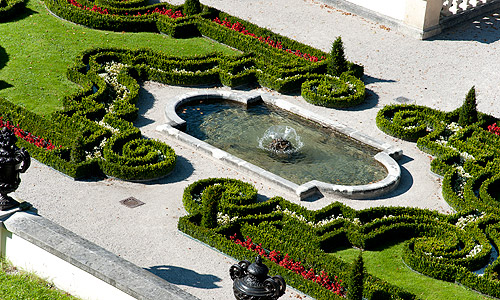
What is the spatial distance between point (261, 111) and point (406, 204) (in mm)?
7383

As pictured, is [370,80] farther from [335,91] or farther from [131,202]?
[131,202]

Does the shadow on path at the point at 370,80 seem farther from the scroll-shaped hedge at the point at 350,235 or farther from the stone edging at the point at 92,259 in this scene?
the stone edging at the point at 92,259

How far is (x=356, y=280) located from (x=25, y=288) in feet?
24.0

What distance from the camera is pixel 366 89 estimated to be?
1181 inches

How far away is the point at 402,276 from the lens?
19656 millimetres

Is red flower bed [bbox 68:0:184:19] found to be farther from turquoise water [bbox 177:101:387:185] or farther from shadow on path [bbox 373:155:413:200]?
shadow on path [bbox 373:155:413:200]

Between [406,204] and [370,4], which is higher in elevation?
[370,4]

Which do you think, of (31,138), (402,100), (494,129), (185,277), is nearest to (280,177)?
(185,277)

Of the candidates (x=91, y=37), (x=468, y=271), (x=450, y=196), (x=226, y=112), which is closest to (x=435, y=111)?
(x=450, y=196)

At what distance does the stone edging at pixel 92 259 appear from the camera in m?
15.0

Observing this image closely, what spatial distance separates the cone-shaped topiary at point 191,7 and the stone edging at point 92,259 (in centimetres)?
1932

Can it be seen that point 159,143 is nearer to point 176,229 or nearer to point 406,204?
point 176,229

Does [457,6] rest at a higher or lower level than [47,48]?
higher

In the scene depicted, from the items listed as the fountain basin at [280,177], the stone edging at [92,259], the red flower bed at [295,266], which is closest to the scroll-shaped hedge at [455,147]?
the fountain basin at [280,177]
